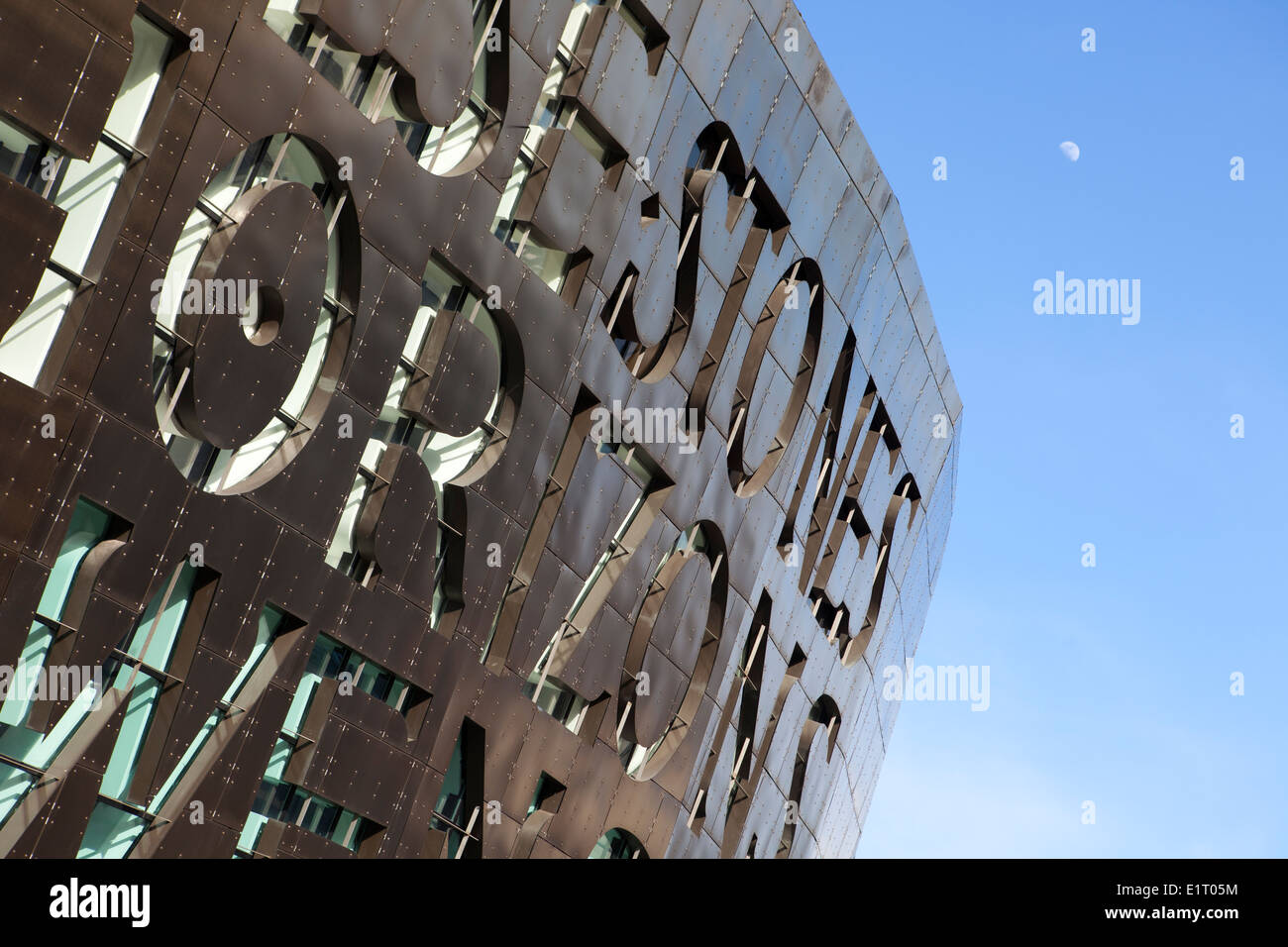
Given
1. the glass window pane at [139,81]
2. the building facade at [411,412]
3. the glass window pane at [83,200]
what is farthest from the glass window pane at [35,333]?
the glass window pane at [139,81]

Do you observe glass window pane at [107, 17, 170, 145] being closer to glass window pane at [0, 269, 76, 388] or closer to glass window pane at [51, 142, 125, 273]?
glass window pane at [51, 142, 125, 273]

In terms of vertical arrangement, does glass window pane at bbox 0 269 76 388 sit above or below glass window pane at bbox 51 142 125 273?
below

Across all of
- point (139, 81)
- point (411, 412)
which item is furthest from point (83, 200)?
point (411, 412)

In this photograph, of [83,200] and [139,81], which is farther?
[139,81]

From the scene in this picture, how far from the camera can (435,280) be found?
76.3 ft

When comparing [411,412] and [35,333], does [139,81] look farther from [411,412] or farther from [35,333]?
[411,412]

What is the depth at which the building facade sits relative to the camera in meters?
17.4

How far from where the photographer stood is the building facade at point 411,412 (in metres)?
17.4

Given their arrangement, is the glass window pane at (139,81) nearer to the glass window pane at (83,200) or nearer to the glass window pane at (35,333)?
the glass window pane at (83,200)

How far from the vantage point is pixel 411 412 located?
22.8 meters

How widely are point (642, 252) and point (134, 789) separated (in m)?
14.1

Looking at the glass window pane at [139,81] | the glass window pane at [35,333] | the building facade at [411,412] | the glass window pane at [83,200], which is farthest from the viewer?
the glass window pane at [139,81]

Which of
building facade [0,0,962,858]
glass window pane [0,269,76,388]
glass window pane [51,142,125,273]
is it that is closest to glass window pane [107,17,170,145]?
building facade [0,0,962,858]
